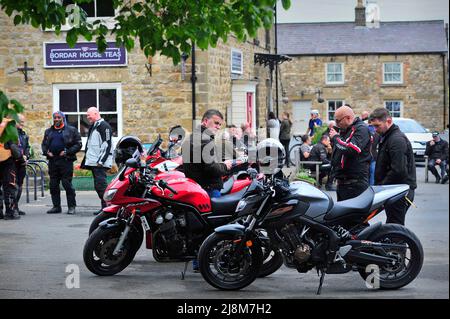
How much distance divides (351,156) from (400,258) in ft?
5.87

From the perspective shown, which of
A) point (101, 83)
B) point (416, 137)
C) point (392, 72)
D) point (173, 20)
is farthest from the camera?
point (392, 72)

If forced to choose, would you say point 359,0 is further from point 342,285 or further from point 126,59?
point 342,285

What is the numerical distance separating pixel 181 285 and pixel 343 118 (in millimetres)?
2581

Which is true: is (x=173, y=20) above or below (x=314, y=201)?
above

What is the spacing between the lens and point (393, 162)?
955 centimetres

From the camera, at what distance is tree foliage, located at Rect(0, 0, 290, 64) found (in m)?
9.84

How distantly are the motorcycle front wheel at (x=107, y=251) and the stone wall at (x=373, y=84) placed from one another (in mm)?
42790

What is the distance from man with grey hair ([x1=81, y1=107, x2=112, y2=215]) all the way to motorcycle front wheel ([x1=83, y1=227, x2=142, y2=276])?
18.2 feet

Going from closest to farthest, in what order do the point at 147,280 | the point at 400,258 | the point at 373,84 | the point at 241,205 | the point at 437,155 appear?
the point at 400,258 < the point at 241,205 < the point at 147,280 < the point at 437,155 < the point at 373,84

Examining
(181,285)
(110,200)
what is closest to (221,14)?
(110,200)

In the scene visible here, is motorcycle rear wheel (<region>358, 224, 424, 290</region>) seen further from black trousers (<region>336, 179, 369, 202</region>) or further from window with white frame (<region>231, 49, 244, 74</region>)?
window with white frame (<region>231, 49, 244, 74</region>)

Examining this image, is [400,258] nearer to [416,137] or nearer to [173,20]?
[173,20]

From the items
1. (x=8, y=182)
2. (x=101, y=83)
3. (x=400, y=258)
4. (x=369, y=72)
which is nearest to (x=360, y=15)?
(x=369, y=72)

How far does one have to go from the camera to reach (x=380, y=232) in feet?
27.6
